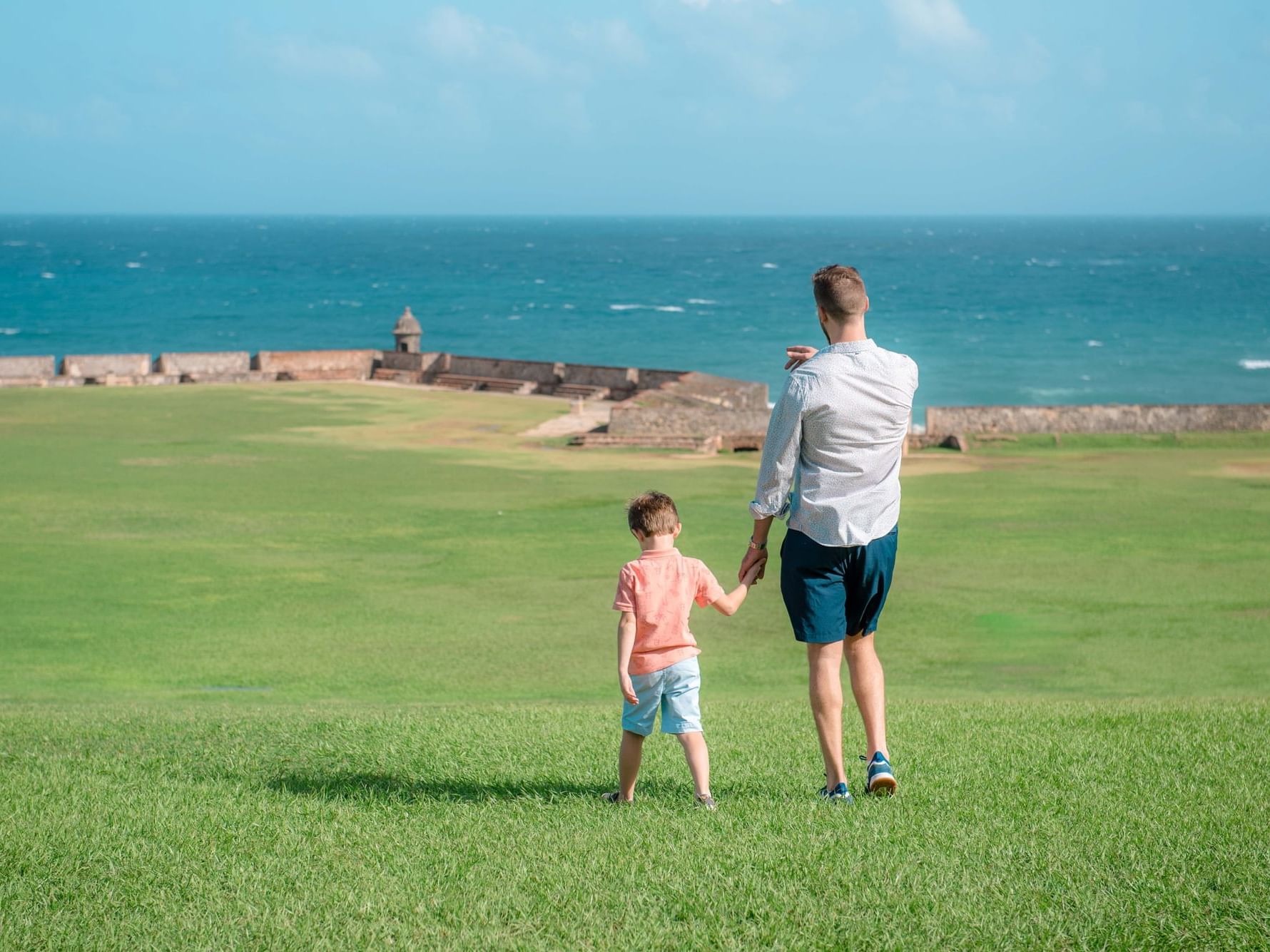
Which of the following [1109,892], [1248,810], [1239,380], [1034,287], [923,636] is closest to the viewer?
[1109,892]

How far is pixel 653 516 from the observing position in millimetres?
5426

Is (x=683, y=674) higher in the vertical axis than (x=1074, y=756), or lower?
higher

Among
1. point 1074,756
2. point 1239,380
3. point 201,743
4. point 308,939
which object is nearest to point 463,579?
point 201,743

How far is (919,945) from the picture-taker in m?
4.09

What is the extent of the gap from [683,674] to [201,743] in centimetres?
321

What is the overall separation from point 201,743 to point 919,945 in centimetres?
457

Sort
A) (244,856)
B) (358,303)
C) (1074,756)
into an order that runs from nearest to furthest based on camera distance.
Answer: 1. (244,856)
2. (1074,756)
3. (358,303)

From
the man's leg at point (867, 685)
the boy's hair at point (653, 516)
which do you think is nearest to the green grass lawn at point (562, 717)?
the man's leg at point (867, 685)

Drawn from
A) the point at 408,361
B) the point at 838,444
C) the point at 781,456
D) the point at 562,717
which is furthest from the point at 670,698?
the point at 408,361

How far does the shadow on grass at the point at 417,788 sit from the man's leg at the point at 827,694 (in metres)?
1.05

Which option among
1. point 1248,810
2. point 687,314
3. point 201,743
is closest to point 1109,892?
point 1248,810

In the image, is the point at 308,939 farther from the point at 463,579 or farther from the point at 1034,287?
the point at 1034,287

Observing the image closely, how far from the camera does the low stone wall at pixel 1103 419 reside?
35.4 meters

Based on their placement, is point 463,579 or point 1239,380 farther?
point 1239,380
